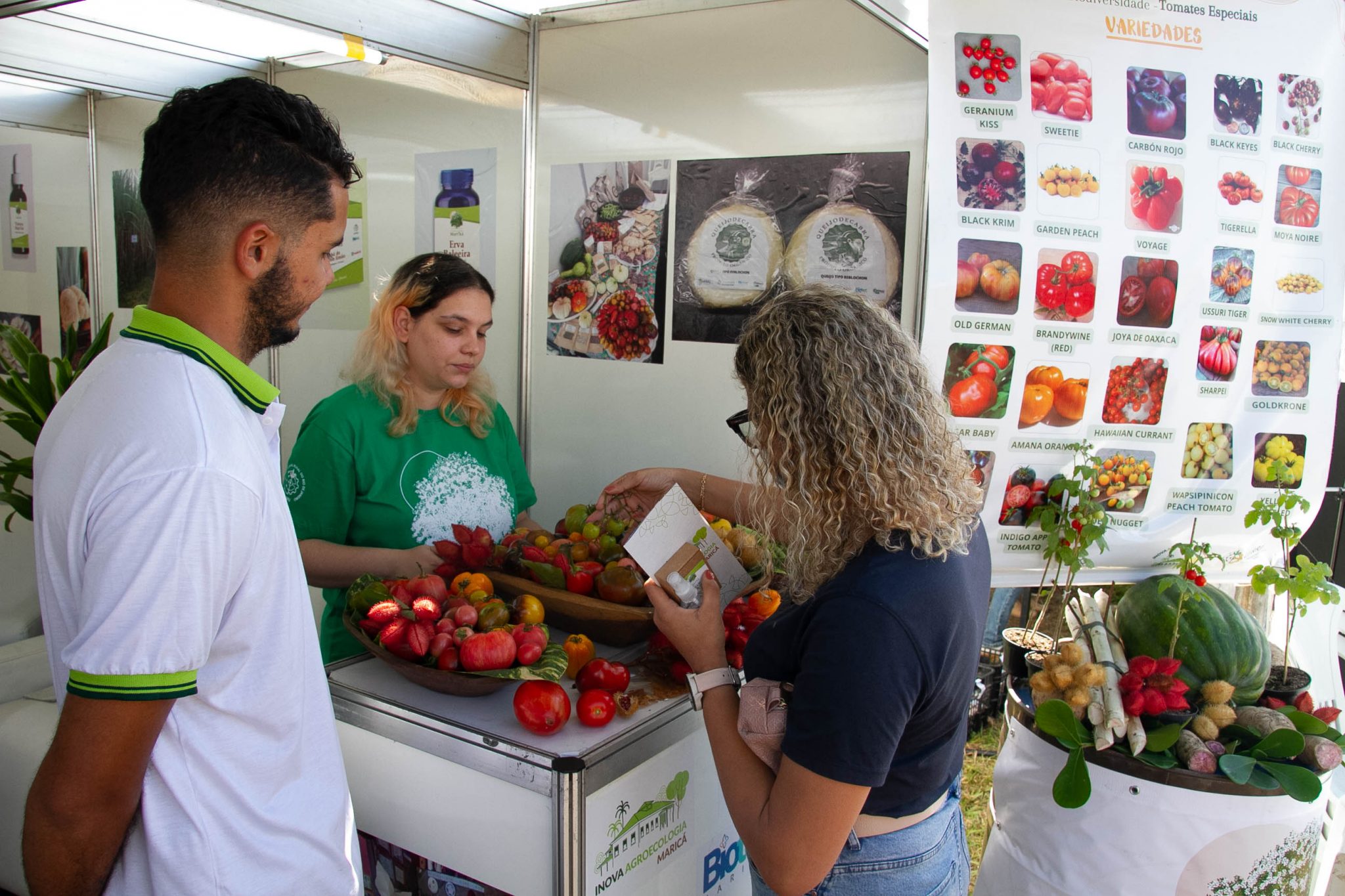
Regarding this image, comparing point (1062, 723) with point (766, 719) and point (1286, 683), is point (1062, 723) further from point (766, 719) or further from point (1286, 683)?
point (766, 719)

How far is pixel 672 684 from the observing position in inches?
80.5

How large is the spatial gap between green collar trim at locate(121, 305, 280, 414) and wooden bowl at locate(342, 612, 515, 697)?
2.58 ft

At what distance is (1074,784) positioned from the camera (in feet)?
7.66

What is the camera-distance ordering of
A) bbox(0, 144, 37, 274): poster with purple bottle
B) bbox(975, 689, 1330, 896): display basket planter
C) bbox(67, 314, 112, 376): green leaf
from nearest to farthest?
1. bbox(975, 689, 1330, 896): display basket planter
2. bbox(0, 144, 37, 274): poster with purple bottle
3. bbox(67, 314, 112, 376): green leaf

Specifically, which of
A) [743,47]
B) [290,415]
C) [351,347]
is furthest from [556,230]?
[290,415]

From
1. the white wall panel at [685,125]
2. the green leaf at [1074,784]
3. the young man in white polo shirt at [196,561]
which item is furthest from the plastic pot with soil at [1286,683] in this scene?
the young man in white polo shirt at [196,561]

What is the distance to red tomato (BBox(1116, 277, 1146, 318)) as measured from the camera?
255cm

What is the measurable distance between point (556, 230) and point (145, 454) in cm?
252

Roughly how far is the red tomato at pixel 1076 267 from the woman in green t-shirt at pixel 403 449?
1.69 meters

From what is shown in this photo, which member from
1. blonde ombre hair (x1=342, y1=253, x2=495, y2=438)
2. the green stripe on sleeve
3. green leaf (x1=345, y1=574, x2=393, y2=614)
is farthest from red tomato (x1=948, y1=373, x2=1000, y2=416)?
the green stripe on sleeve

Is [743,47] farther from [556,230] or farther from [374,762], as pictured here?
[374,762]

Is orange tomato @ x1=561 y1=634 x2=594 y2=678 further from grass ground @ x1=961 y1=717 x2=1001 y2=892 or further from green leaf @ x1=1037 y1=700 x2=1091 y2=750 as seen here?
grass ground @ x1=961 y1=717 x2=1001 y2=892

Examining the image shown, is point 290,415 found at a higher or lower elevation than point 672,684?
higher

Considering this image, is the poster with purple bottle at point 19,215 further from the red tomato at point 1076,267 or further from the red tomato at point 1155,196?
the red tomato at point 1155,196
